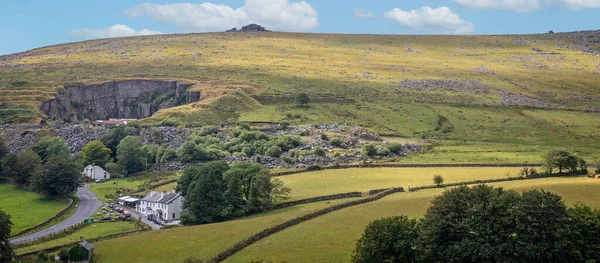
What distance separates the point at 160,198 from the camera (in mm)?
78000

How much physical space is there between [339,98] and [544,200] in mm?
114868

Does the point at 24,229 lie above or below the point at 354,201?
below

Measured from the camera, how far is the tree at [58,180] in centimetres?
8625

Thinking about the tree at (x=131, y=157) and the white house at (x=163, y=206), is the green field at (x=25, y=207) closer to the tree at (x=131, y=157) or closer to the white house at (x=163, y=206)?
the white house at (x=163, y=206)

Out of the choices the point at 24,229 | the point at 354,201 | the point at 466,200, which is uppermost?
the point at 466,200

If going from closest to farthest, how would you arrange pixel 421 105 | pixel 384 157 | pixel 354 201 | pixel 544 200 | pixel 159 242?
pixel 544 200 < pixel 159 242 < pixel 354 201 < pixel 384 157 < pixel 421 105

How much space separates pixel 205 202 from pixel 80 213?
23.4 m

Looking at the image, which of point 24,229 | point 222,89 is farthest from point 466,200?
point 222,89

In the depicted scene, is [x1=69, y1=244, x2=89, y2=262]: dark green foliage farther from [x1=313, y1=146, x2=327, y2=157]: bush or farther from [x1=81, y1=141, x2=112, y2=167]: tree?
[x1=81, y1=141, x2=112, y2=167]: tree

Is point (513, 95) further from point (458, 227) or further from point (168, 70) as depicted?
point (458, 227)

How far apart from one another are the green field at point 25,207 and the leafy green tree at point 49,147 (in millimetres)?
15670

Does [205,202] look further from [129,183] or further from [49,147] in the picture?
[49,147]

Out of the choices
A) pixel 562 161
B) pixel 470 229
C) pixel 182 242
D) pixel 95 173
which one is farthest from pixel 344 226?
pixel 95 173

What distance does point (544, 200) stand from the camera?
1585 inches
